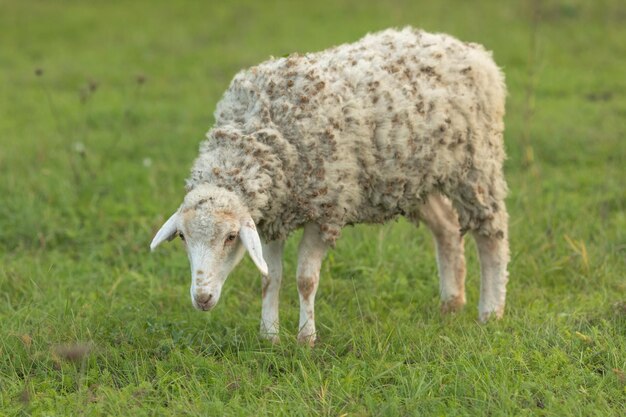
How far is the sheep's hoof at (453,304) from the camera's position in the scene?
5.75m

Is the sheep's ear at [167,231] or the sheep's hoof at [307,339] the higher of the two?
the sheep's ear at [167,231]

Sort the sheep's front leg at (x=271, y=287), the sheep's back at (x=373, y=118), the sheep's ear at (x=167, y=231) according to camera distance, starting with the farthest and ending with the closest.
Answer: the sheep's front leg at (x=271, y=287) < the sheep's back at (x=373, y=118) < the sheep's ear at (x=167, y=231)

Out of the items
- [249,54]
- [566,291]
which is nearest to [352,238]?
[566,291]

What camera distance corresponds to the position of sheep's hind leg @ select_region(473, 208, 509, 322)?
5.61 meters

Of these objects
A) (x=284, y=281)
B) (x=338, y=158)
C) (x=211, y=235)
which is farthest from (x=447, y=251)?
(x=211, y=235)

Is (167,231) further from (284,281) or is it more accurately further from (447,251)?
(447,251)

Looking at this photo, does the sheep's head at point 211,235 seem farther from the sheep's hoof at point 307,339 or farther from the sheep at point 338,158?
the sheep's hoof at point 307,339

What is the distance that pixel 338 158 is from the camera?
15.9 ft

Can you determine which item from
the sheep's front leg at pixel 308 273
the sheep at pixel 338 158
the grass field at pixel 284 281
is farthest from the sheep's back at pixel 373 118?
the grass field at pixel 284 281

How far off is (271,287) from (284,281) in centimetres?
88

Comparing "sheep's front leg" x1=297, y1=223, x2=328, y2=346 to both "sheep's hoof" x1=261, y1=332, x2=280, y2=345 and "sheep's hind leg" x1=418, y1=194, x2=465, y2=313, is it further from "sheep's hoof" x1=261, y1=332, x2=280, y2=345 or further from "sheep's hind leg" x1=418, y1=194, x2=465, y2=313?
"sheep's hind leg" x1=418, y1=194, x2=465, y2=313

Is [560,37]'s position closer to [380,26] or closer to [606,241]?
[380,26]

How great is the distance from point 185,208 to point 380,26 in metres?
8.79

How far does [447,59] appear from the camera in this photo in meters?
5.32
